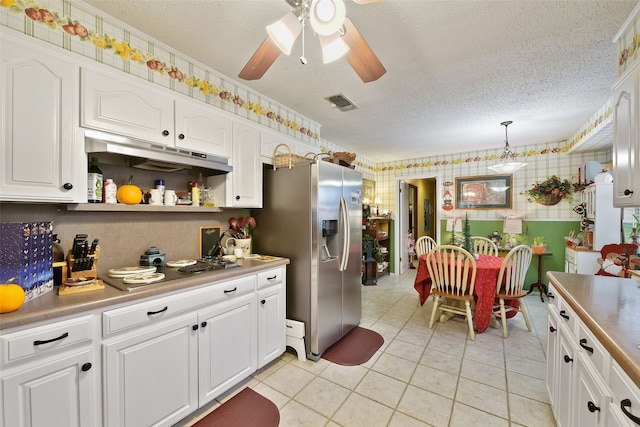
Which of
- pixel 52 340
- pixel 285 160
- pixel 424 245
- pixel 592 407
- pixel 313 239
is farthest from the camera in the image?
pixel 424 245

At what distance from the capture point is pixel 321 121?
338 centimetres

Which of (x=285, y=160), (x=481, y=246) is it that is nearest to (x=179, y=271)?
(x=285, y=160)

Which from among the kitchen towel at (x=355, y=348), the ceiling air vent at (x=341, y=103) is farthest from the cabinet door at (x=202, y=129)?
the kitchen towel at (x=355, y=348)

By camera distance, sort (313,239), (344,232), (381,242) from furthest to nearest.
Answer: (381,242) < (344,232) < (313,239)

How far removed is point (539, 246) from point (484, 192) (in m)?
1.21

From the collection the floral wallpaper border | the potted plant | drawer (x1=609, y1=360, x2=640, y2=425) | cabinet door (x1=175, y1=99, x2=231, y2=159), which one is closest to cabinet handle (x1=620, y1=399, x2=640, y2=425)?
drawer (x1=609, y1=360, x2=640, y2=425)

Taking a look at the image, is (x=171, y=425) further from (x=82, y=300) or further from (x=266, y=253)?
(x=266, y=253)

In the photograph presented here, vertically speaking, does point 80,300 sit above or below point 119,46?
below

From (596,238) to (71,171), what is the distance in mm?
5177

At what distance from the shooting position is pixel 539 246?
4.05m

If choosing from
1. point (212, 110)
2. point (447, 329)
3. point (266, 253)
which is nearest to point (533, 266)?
point (447, 329)

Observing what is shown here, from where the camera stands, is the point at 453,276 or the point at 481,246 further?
the point at 481,246

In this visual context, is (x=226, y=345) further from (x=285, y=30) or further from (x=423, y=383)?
(x=285, y=30)

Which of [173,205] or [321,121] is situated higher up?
[321,121]
